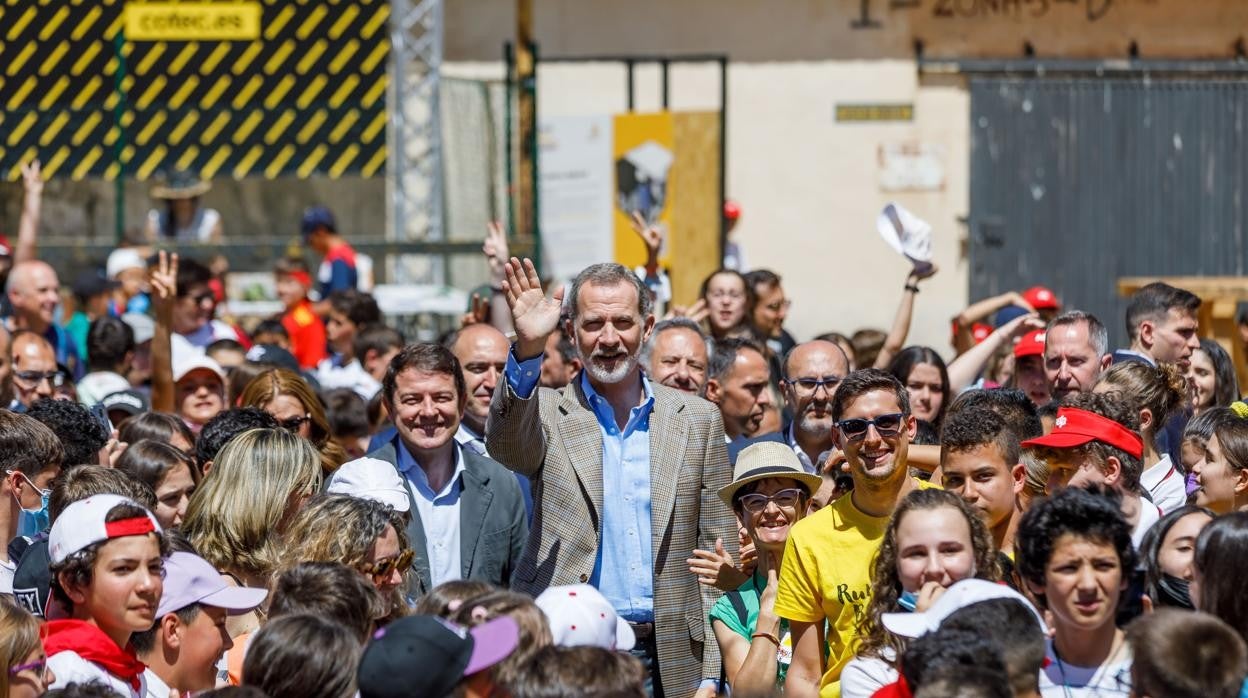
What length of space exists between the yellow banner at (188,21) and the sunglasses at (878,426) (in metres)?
11.8

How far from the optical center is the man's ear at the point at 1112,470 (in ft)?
18.6

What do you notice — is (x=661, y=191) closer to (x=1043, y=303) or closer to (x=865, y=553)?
(x=1043, y=303)

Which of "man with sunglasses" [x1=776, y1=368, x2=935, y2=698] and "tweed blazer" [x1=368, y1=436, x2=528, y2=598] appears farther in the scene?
"tweed blazer" [x1=368, y1=436, x2=528, y2=598]

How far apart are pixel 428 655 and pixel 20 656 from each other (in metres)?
1.09

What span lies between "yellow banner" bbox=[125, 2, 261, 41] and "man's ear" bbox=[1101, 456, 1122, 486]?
39.3 feet

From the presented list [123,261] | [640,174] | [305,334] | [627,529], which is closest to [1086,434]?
[627,529]

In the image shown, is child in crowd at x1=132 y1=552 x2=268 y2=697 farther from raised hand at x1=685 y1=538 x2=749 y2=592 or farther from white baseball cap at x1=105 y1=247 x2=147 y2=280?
white baseball cap at x1=105 y1=247 x2=147 y2=280

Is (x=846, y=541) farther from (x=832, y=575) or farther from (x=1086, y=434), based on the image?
(x=1086, y=434)

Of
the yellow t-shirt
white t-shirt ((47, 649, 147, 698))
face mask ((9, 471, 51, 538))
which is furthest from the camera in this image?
face mask ((9, 471, 51, 538))

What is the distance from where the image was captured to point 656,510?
18.9 feet

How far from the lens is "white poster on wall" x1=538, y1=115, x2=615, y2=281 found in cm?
1423

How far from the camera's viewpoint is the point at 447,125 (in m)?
15.5

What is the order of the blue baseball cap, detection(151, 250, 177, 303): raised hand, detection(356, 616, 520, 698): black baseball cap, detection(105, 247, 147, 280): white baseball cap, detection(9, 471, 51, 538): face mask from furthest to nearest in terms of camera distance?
1. detection(105, 247, 147, 280): white baseball cap
2. the blue baseball cap
3. detection(151, 250, 177, 303): raised hand
4. detection(9, 471, 51, 538): face mask
5. detection(356, 616, 520, 698): black baseball cap

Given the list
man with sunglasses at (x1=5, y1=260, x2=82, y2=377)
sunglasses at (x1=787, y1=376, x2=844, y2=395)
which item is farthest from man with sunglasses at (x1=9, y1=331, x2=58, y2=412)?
sunglasses at (x1=787, y1=376, x2=844, y2=395)
